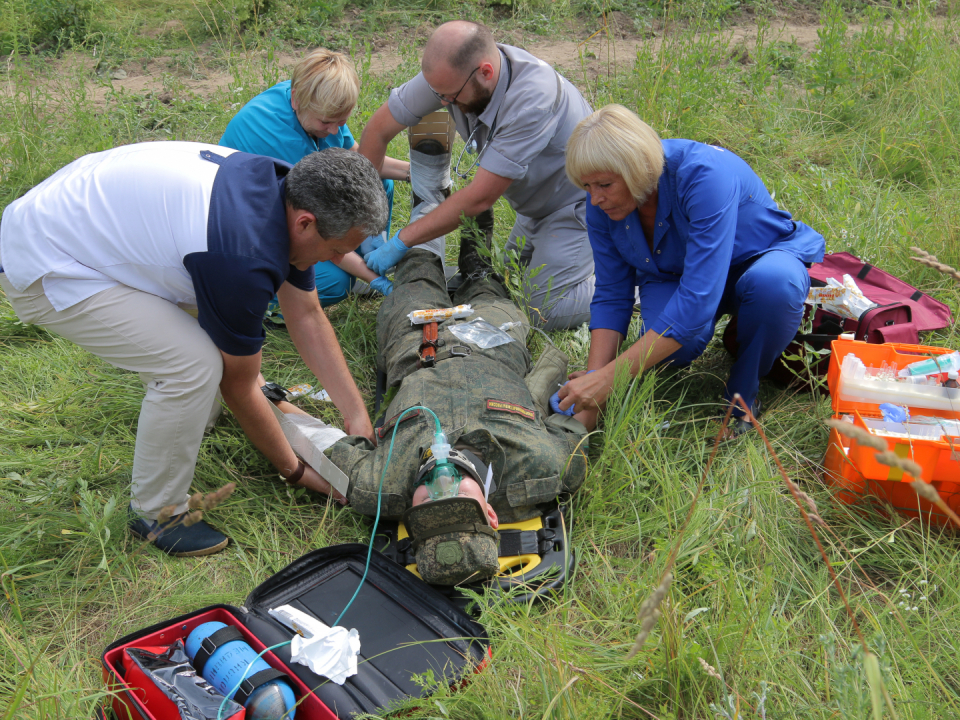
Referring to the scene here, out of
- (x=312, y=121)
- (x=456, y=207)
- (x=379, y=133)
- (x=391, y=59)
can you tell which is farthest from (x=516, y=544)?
(x=391, y=59)

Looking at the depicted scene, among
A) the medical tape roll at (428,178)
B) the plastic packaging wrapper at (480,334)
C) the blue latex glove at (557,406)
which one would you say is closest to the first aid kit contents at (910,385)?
the blue latex glove at (557,406)

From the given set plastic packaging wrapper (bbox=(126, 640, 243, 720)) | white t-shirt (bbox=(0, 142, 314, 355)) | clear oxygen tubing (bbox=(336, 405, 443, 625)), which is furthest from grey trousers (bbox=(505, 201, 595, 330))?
plastic packaging wrapper (bbox=(126, 640, 243, 720))

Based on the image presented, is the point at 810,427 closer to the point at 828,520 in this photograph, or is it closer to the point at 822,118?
the point at 828,520

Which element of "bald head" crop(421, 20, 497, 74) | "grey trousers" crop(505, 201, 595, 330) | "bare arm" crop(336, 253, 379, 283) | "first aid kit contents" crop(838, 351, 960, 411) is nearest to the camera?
"first aid kit contents" crop(838, 351, 960, 411)

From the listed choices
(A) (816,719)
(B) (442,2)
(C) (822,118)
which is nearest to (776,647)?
(A) (816,719)

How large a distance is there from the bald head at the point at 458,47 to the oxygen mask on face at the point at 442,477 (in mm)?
2151

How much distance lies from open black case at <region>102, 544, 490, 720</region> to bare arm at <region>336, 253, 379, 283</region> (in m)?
1.92

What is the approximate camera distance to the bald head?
352cm

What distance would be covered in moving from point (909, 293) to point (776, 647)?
7.83 feet

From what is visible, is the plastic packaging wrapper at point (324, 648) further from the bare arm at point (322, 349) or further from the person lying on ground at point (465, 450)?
the bare arm at point (322, 349)

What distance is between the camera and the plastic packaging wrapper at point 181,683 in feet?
6.08

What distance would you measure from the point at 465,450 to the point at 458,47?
218 cm

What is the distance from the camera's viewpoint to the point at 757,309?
304 cm

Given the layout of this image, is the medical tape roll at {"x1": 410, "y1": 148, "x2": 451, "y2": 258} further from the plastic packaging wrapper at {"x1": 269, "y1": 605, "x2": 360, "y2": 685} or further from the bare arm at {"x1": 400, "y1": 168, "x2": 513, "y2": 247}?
the plastic packaging wrapper at {"x1": 269, "y1": 605, "x2": 360, "y2": 685}
